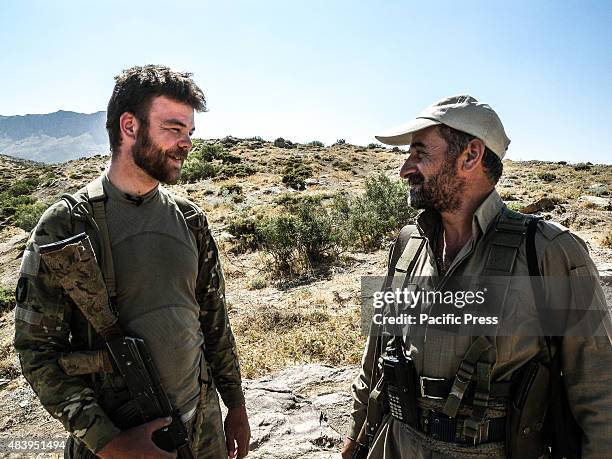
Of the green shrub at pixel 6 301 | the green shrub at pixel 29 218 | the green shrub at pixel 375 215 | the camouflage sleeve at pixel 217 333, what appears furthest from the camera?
the green shrub at pixel 29 218

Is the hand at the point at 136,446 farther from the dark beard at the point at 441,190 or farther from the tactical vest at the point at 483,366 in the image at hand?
the dark beard at the point at 441,190

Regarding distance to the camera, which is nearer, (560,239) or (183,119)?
(560,239)

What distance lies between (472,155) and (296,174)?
23463 millimetres

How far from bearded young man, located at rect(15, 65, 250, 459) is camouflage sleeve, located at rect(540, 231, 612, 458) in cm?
146

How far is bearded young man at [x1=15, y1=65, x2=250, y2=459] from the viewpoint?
1604 millimetres

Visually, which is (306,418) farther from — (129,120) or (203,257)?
(129,120)

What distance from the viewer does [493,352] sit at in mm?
1577

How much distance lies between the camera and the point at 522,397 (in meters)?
1.57

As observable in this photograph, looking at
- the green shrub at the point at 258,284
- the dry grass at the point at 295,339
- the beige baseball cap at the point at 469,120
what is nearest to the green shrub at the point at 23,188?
the green shrub at the point at 258,284

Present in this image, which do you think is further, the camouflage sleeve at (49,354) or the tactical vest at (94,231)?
the tactical vest at (94,231)

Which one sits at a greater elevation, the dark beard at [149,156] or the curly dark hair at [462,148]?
the curly dark hair at [462,148]

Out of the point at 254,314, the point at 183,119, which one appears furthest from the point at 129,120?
the point at 254,314

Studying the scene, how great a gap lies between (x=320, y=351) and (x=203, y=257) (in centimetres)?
342

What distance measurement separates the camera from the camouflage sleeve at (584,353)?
1.53 meters
